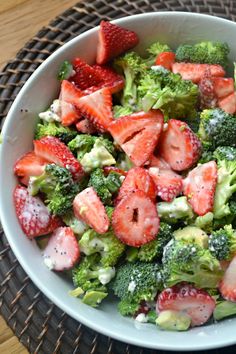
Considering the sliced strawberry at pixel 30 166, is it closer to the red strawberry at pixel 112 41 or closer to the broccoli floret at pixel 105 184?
the broccoli floret at pixel 105 184

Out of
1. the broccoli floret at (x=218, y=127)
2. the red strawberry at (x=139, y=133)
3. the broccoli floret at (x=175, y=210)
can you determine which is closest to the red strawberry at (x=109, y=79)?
the red strawberry at (x=139, y=133)

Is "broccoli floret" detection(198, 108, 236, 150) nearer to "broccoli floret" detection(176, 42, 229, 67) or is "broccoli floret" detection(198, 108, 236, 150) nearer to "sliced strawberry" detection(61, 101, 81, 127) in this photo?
"broccoli floret" detection(176, 42, 229, 67)

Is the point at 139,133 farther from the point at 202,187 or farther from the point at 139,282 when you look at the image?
the point at 139,282

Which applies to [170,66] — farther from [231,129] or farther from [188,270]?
[188,270]

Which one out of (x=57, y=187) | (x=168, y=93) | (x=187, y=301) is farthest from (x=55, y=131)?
(x=187, y=301)

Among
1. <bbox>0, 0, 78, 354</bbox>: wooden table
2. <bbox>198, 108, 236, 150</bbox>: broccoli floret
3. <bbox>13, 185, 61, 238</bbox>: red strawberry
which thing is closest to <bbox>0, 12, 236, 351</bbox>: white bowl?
<bbox>13, 185, 61, 238</bbox>: red strawberry

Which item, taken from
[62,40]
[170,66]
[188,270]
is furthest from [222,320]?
[62,40]
